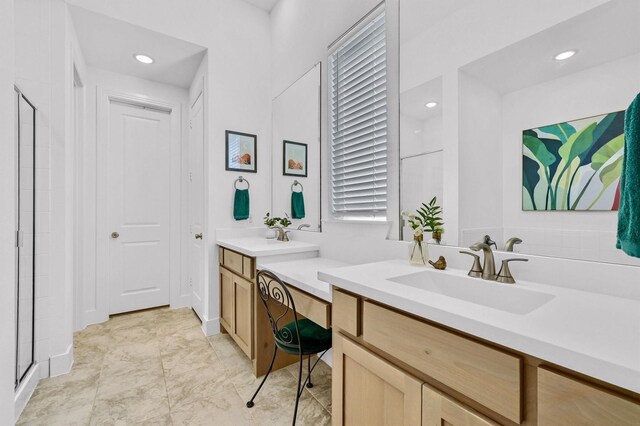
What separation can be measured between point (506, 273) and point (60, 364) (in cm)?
274

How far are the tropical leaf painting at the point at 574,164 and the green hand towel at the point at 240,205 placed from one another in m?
2.19

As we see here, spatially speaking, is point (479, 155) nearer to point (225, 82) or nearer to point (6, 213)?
point (6, 213)

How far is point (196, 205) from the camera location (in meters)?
3.05

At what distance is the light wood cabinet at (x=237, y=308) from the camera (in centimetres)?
199

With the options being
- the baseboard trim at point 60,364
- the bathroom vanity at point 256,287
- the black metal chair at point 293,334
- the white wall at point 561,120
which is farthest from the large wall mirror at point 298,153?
the baseboard trim at point 60,364

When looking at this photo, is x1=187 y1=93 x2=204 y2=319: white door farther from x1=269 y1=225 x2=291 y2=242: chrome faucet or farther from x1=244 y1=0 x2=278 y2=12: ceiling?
x1=244 y1=0 x2=278 y2=12: ceiling

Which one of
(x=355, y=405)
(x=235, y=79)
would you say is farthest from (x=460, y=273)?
(x=235, y=79)

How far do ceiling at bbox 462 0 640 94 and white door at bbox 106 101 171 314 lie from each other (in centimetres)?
321

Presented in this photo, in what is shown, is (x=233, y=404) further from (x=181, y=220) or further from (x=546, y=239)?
(x=181, y=220)

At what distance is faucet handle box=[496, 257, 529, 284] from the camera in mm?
1046

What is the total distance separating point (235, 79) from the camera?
108 inches

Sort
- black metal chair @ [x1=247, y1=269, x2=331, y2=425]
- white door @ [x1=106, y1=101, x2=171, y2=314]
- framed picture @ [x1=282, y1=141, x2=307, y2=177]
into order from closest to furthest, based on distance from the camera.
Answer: black metal chair @ [x1=247, y1=269, x2=331, y2=425] → framed picture @ [x1=282, y1=141, x2=307, y2=177] → white door @ [x1=106, y1=101, x2=171, y2=314]

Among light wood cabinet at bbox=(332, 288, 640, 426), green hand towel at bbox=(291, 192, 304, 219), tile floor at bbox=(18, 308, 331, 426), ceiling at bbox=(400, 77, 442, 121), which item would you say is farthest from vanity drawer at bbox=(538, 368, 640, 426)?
green hand towel at bbox=(291, 192, 304, 219)

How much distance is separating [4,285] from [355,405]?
135 cm
